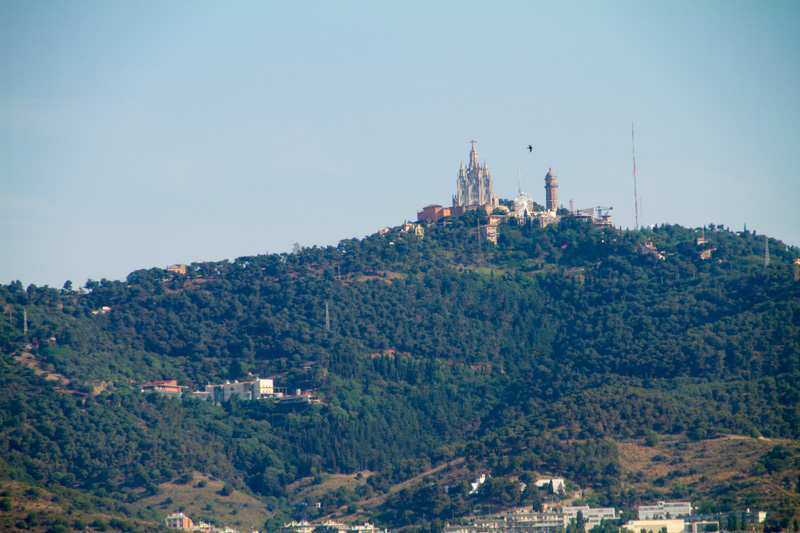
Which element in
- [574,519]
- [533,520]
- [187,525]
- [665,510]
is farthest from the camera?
[187,525]

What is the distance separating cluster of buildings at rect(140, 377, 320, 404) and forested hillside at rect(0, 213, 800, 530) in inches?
48.2

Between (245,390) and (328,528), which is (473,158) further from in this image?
(328,528)

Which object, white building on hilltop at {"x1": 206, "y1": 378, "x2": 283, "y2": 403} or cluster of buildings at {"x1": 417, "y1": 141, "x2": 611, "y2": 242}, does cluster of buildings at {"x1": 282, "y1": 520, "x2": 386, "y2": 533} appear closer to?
white building on hilltop at {"x1": 206, "y1": 378, "x2": 283, "y2": 403}

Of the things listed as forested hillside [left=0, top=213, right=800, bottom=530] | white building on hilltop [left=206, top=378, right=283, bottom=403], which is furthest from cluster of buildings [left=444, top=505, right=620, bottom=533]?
white building on hilltop [left=206, top=378, right=283, bottom=403]

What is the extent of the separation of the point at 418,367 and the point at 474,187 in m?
34.3

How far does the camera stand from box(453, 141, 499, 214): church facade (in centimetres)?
15850

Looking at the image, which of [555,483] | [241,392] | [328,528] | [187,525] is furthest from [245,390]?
[555,483]

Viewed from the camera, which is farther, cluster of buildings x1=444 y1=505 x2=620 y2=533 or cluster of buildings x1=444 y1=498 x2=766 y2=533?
cluster of buildings x1=444 y1=505 x2=620 y2=533

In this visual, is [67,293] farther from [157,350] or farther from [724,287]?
[724,287]

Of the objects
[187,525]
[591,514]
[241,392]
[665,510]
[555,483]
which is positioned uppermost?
[241,392]

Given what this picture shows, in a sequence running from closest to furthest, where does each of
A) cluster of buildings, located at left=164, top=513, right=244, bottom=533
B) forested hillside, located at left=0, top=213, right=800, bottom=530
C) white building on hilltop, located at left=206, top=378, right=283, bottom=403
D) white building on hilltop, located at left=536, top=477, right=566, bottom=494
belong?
1. white building on hilltop, located at left=536, top=477, right=566, bottom=494
2. cluster of buildings, located at left=164, top=513, right=244, bottom=533
3. forested hillside, located at left=0, top=213, right=800, bottom=530
4. white building on hilltop, located at left=206, top=378, right=283, bottom=403

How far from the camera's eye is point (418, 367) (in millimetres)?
130250

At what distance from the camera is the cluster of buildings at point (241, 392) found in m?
126

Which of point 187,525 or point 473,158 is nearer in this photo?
point 187,525
